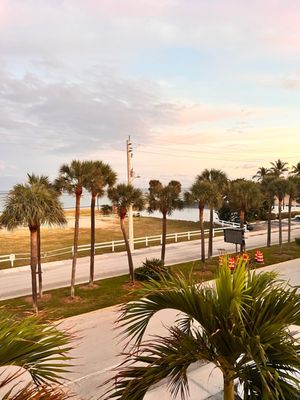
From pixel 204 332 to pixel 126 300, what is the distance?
965 mm

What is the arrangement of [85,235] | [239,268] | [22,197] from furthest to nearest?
[85,235] → [22,197] → [239,268]

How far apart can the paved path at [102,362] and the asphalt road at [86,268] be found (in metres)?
5.64

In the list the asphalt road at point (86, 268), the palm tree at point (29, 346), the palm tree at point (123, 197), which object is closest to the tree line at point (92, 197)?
the palm tree at point (123, 197)

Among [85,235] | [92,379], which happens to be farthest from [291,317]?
[85,235]

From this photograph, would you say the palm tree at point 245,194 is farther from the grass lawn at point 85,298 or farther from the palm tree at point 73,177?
the palm tree at point 73,177

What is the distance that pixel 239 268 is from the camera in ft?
12.2

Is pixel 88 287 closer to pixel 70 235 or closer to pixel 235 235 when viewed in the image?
pixel 235 235

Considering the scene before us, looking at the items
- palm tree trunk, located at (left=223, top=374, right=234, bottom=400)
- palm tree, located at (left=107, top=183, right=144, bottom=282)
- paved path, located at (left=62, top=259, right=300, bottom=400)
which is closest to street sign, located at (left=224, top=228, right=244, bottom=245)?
palm tree, located at (left=107, top=183, right=144, bottom=282)

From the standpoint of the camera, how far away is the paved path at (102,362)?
7452mm

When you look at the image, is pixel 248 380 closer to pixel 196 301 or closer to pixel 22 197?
pixel 196 301

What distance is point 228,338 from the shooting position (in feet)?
10.8

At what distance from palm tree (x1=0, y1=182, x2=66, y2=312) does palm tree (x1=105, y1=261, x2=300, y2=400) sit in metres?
9.23

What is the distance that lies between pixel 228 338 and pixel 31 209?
33.1 feet

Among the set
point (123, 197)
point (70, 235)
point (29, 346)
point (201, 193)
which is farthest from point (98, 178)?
point (70, 235)
